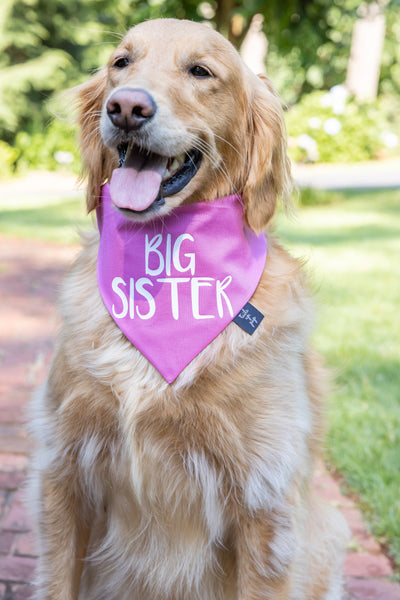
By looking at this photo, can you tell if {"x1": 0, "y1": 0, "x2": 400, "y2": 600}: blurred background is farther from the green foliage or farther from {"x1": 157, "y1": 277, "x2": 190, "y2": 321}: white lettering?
{"x1": 157, "y1": 277, "x2": 190, "y2": 321}: white lettering

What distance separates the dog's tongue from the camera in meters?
2.06

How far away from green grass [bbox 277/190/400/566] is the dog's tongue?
31.3 inches

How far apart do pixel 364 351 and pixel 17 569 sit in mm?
2982

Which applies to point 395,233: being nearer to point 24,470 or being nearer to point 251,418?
point 24,470

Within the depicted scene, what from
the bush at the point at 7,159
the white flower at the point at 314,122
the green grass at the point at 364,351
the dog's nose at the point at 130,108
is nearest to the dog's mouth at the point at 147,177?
the dog's nose at the point at 130,108

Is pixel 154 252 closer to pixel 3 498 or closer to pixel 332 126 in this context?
pixel 3 498

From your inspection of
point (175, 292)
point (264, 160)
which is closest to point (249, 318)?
point (175, 292)

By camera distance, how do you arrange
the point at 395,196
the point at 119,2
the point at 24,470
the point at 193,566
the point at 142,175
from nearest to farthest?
the point at 142,175 → the point at 193,566 → the point at 24,470 → the point at 395,196 → the point at 119,2

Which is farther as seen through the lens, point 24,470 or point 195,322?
point 24,470

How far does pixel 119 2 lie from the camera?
2088cm

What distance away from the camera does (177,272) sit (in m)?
2.29

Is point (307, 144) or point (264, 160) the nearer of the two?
point (264, 160)

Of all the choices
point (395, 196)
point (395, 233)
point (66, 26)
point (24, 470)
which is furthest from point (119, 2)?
point (24, 470)

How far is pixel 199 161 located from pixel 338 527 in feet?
4.67
